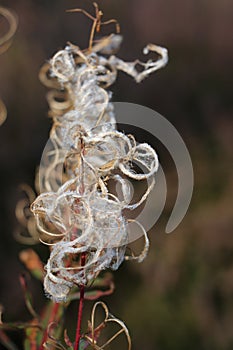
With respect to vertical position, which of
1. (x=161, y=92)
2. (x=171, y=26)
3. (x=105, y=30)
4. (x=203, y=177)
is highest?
(x=171, y=26)

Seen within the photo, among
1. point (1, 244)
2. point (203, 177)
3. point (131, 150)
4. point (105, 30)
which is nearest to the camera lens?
point (131, 150)

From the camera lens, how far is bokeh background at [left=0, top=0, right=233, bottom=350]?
1433mm

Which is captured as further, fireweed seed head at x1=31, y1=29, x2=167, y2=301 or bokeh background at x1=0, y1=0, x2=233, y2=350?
bokeh background at x1=0, y1=0, x2=233, y2=350

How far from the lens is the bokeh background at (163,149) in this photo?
4.70 feet

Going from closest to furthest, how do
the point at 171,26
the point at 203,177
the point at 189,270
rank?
the point at 189,270
the point at 203,177
the point at 171,26

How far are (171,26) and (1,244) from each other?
137cm

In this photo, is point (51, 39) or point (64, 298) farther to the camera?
point (51, 39)

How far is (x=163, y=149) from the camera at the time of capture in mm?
1925

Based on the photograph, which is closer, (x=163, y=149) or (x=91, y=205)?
(x=91, y=205)

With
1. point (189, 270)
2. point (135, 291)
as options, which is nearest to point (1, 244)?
point (135, 291)

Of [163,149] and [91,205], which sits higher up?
[163,149]

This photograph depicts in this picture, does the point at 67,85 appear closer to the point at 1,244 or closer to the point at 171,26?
the point at 1,244

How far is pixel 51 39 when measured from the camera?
7.15 feet

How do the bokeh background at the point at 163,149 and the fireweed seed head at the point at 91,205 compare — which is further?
the bokeh background at the point at 163,149
